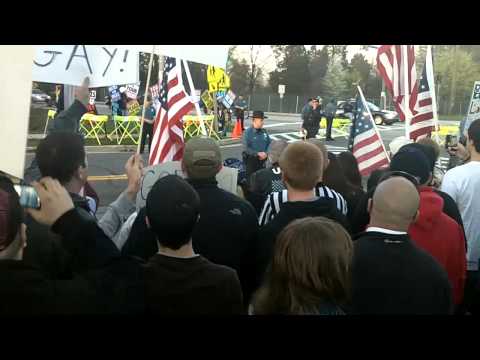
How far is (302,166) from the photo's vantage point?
3111mm

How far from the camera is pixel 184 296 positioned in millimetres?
2217

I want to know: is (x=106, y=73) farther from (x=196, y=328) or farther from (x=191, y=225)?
(x=196, y=328)

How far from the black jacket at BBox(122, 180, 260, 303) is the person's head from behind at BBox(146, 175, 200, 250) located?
63 centimetres

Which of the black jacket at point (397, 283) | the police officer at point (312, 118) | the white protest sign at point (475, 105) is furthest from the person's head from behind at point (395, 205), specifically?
the police officer at point (312, 118)

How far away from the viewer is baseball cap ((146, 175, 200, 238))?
7.41 feet

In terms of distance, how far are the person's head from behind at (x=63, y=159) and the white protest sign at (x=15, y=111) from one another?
0.17 m

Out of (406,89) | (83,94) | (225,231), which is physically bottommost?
(225,231)

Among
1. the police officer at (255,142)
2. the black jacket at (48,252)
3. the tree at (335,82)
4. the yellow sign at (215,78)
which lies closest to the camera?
the black jacket at (48,252)

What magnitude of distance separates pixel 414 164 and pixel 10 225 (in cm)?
249

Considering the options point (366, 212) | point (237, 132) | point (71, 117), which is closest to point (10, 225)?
point (71, 117)

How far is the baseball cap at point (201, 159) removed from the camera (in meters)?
3.13

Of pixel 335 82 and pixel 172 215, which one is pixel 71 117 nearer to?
pixel 172 215

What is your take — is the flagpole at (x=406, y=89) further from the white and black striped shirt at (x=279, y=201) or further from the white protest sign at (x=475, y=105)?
the white and black striped shirt at (x=279, y=201)

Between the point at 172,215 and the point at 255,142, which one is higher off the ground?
the point at 255,142
